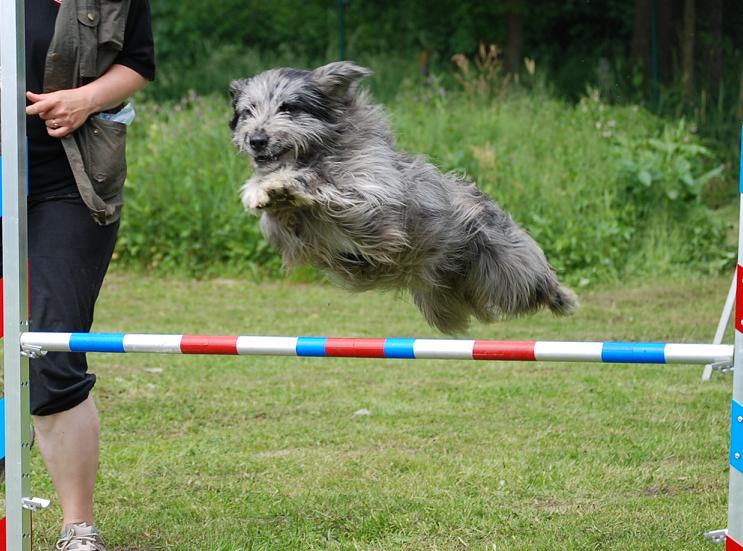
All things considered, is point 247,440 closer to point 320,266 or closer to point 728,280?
point 320,266

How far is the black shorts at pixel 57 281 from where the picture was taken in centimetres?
368

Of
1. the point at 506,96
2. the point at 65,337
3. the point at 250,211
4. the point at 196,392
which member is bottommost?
the point at 196,392

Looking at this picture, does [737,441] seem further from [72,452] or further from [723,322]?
[723,322]

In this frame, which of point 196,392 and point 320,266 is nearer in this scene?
point 320,266

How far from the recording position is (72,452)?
376 centimetres

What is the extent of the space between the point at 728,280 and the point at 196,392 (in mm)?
5168

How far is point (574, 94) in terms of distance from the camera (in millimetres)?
14141

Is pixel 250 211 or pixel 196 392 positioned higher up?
pixel 250 211

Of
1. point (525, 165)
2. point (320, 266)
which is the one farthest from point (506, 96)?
point (320, 266)

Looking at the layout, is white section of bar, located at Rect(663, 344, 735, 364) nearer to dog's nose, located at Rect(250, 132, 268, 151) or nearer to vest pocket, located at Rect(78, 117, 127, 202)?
dog's nose, located at Rect(250, 132, 268, 151)

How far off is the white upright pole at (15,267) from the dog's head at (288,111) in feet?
2.66

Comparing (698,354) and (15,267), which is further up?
(15,267)

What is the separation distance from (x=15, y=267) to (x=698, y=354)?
6.87ft

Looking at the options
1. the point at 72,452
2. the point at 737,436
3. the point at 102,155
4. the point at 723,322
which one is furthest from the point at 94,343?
the point at 723,322
